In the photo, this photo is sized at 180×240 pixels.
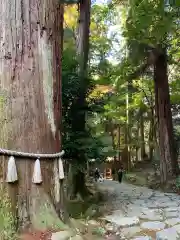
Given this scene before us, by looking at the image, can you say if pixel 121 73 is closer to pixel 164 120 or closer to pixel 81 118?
pixel 164 120

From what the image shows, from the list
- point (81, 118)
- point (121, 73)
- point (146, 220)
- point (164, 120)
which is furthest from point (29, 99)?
point (121, 73)

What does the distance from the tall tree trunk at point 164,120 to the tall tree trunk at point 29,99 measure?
6.07 m

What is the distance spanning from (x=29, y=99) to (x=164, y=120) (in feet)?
20.8

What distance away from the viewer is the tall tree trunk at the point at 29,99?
7.37ft

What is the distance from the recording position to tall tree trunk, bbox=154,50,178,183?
319 inches

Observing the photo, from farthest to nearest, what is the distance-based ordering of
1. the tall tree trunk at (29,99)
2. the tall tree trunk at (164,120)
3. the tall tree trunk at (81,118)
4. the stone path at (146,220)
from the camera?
the tall tree trunk at (164,120), the tall tree trunk at (81,118), the stone path at (146,220), the tall tree trunk at (29,99)

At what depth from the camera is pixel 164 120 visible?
8.15 meters

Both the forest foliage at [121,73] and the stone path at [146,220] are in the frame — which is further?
the forest foliage at [121,73]

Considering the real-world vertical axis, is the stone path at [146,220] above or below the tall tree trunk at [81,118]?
below

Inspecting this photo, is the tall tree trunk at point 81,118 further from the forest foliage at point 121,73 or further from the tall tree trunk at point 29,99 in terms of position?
the tall tree trunk at point 29,99

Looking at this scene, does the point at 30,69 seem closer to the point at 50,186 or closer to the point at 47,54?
the point at 47,54

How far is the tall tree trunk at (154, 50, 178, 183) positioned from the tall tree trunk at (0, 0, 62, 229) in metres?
6.07

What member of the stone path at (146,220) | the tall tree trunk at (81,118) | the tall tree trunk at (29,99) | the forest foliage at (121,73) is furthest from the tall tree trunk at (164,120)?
the tall tree trunk at (29,99)

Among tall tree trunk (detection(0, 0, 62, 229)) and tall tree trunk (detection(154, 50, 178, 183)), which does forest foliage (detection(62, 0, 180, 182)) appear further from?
tall tree trunk (detection(0, 0, 62, 229))
